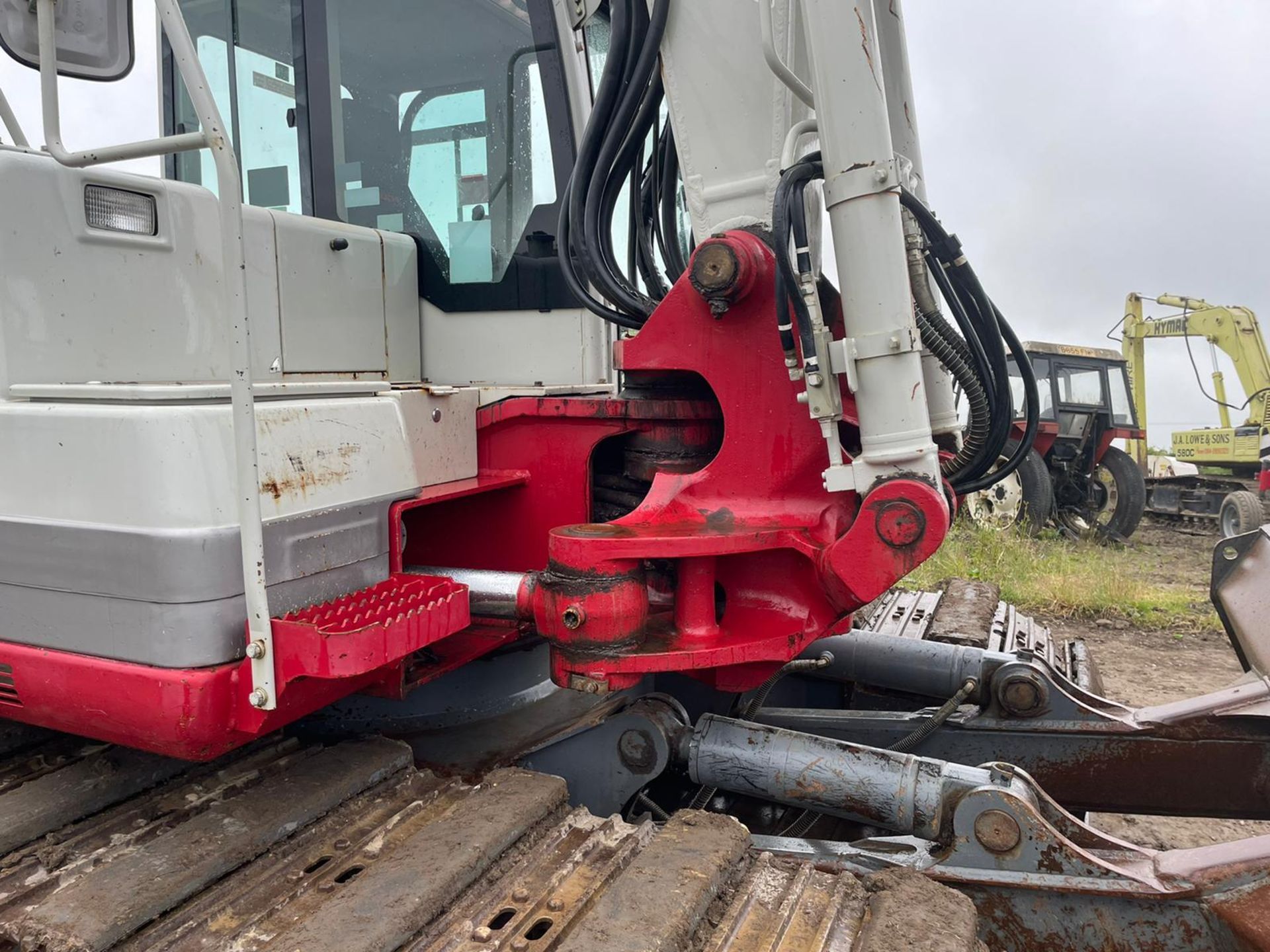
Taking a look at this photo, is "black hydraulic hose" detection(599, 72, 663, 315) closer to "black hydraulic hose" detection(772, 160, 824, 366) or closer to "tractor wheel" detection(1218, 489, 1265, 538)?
"black hydraulic hose" detection(772, 160, 824, 366)

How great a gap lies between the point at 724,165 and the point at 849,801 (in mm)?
1474

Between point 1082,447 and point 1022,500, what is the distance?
4.80 ft

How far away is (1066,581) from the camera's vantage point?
22.9ft

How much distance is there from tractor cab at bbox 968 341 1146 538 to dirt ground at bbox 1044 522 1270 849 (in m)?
3.45

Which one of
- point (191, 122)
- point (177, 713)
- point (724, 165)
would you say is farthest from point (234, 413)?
point (191, 122)

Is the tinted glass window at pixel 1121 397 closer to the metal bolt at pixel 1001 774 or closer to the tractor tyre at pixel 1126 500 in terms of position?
the tractor tyre at pixel 1126 500

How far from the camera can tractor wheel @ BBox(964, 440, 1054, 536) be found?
33.9 feet

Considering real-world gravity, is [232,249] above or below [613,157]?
below

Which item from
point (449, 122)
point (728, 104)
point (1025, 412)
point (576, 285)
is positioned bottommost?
point (1025, 412)

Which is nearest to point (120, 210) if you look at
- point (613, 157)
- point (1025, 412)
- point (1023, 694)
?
point (613, 157)

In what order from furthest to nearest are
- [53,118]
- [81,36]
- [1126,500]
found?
[1126,500], [81,36], [53,118]

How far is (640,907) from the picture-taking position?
5.06ft

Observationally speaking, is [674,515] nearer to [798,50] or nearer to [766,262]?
[766,262]

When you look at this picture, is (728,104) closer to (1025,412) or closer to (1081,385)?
(1025,412)
